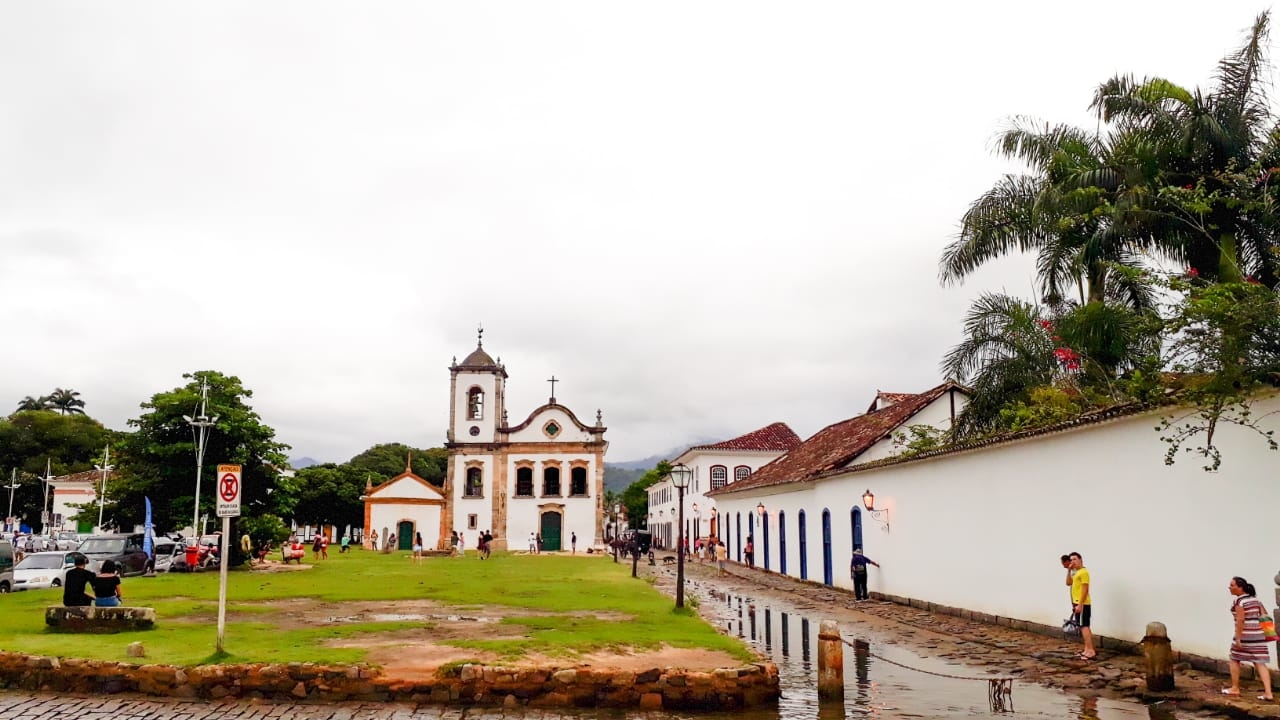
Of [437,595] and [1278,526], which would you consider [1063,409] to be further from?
[437,595]

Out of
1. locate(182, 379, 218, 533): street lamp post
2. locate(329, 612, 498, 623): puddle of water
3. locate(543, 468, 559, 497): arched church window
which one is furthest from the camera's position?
locate(543, 468, 559, 497): arched church window

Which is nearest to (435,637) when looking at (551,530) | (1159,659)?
(1159,659)

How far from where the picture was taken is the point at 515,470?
55094mm

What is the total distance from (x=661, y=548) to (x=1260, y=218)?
2066 inches

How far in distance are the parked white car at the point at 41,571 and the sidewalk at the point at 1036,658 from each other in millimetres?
17761

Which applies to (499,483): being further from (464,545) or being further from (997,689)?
(997,689)

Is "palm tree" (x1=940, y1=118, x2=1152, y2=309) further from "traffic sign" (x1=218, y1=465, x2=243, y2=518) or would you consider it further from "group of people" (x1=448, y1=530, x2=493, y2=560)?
"group of people" (x1=448, y1=530, x2=493, y2=560)

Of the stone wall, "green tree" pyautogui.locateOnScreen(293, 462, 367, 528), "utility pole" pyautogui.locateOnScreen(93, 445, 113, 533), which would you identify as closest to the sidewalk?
the stone wall

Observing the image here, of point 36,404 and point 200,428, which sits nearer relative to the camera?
point 200,428

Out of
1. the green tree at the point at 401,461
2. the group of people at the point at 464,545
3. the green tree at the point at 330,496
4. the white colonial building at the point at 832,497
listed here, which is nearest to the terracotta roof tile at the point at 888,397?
the white colonial building at the point at 832,497

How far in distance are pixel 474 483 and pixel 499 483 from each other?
5.21ft

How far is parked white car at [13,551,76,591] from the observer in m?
22.7

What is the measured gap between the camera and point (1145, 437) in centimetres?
1175

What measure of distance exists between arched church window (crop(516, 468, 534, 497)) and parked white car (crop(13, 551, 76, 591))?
3145cm
